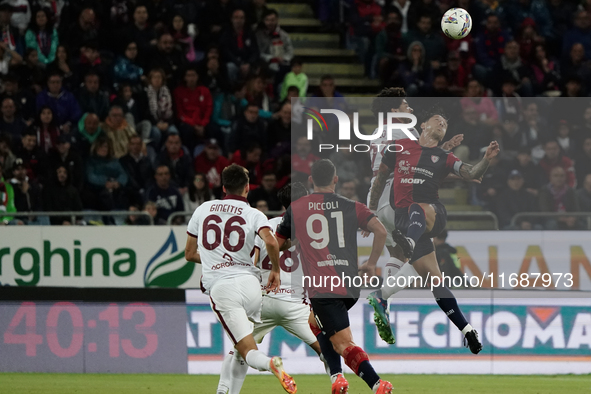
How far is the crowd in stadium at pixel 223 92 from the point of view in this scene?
11258mm

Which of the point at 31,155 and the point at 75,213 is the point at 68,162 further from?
the point at 75,213

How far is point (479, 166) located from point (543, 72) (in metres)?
6.66

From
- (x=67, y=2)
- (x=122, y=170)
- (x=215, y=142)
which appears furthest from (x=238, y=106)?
(x=67, y=2)

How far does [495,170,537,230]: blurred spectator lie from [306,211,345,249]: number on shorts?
3.29 meters

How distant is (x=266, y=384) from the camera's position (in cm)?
1069

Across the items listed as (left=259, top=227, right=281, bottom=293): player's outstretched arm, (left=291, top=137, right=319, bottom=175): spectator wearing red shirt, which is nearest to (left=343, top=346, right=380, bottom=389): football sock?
(left=259, top=227, right=281, bottom=293): player's outstretched arm

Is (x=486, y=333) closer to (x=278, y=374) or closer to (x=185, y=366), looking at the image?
(x=185, y=366)

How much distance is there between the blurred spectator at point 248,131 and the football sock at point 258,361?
5.62 m

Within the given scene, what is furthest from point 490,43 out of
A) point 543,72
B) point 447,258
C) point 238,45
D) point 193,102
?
point 447,258

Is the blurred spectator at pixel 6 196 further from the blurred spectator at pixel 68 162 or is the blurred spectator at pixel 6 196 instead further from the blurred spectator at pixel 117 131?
the blurred spectator at pixel 117 131

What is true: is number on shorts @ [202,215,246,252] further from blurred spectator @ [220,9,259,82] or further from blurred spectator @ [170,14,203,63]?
blurred spectator @ [170,14,203,63]

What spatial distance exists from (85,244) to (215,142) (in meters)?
2.33

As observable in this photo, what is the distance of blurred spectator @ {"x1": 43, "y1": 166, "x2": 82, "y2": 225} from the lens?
39.4 ft

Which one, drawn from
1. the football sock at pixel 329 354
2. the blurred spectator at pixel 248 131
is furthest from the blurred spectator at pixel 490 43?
the football sock at pixel 329 354
